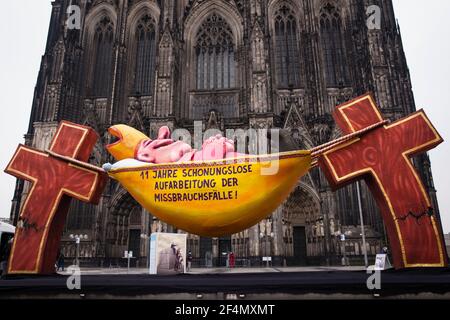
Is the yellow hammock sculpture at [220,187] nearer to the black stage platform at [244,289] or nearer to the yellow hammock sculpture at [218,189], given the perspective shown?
the yellow hammock sculpture at [218,189]

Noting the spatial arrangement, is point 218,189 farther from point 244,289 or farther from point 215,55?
point 215,55

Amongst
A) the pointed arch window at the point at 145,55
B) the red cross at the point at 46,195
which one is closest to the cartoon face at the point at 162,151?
the red cross at the point at 46,195

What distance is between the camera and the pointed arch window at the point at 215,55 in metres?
27.1

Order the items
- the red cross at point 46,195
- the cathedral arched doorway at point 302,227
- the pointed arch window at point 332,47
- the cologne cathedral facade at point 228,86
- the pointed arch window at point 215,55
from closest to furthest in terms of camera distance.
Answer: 1. the red cross at point 46,195
2. the cologne cathedral facade at point 228,86
3. the cathedral arched doorway at point 302,227
4. the pointed arch window at point 332,47
5. the pointed arch window at point 215,55

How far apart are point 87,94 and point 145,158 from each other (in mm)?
24570

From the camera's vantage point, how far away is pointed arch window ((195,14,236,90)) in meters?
27.1

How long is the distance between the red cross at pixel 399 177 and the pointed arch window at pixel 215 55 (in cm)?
2236

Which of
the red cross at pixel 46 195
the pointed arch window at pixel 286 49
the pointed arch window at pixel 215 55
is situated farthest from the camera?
the pointed arch window at pixel 215 55

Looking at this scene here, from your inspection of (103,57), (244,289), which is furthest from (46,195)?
(103,57)

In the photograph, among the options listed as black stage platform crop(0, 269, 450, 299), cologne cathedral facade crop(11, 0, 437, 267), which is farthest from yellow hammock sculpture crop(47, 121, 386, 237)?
cologne cathedral facade crop(11, 0, 437, 267)

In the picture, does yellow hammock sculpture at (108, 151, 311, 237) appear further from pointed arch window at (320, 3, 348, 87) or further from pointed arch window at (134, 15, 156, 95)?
pointed arch window at (134, 15, 156, 95)

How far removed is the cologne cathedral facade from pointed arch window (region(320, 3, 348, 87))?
0.28 ft
